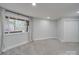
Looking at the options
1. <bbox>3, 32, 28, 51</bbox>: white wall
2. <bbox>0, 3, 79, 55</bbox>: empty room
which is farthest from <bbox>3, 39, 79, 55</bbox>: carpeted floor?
<bbox>3, 32, 28, 51</bbox>: white wall

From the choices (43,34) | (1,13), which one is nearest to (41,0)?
(1,13)

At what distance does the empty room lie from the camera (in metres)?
4.88

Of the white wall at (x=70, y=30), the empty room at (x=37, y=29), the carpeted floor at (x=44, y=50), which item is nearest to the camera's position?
the carpeted floor at (x=44, y=50)

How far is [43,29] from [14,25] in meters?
4.01

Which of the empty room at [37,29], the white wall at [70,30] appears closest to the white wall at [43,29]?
the empty room at [37,29]

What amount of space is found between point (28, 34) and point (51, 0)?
5.20m

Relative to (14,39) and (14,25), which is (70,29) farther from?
(14,39)

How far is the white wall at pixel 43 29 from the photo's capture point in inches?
370

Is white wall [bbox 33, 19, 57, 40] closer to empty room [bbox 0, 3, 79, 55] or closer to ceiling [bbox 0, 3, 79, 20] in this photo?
empty room [bbox 0, 3, 79, 55]

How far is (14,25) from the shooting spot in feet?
22.0

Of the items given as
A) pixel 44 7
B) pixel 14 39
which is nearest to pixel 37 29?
pixel 14 39

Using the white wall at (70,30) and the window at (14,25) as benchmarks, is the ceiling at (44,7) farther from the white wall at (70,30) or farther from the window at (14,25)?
the white wall at (70,30)

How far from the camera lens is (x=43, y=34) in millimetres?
10180

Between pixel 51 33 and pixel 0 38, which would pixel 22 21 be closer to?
pixel 0 38
